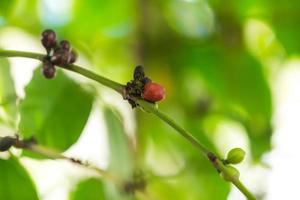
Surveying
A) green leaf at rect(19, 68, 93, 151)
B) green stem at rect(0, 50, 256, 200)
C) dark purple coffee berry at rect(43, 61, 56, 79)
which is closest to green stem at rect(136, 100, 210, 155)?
green stem at rect(0, 50, 256, 200)

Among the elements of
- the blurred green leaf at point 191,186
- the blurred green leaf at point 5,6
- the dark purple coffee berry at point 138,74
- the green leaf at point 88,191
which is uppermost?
the blurred green leaf at point 5,6

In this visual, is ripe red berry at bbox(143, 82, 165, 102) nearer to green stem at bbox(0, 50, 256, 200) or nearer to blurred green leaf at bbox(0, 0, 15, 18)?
green stem at bbox(0, 50, 256, 200)

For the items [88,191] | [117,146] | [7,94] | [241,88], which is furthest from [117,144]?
[241,88]

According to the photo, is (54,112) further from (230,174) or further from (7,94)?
(230,174)

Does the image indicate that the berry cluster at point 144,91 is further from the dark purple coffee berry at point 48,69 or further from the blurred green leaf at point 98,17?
the blurred green leaf at point 98,17

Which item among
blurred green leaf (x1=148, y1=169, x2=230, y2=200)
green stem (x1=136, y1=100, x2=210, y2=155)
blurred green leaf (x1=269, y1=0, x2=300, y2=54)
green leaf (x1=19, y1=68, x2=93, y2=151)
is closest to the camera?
green stem (x1=136, y1=100, x2=210, y2=155)

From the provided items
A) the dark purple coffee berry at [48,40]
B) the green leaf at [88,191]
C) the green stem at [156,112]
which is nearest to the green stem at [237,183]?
the green stem at [156,112]
